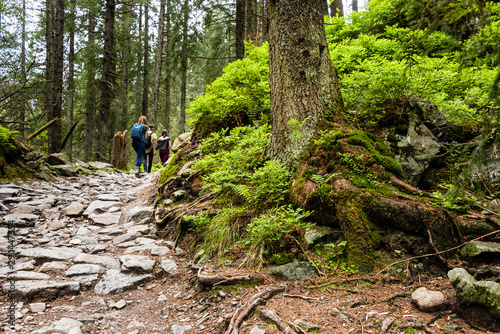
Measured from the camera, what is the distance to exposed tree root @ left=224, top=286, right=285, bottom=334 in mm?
2199

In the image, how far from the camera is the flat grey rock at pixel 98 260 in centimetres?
391

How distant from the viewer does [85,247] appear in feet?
14.8

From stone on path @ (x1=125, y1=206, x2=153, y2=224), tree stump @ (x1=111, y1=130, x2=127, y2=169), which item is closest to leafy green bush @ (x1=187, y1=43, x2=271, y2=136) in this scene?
stone on path @ (x1=125, y1=206, x2=153, y2=224)

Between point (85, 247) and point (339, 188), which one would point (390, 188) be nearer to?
point (339, 188)

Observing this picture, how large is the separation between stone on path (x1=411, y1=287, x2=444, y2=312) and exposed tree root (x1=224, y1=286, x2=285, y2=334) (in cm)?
116

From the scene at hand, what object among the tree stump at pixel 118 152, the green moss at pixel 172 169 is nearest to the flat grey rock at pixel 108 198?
the green moss at pixel 172 169

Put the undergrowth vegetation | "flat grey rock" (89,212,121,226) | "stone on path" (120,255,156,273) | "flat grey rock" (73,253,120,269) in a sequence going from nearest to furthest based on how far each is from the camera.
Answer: the undergrowth vegetation → "stone on path" (120,255,156,273) → "flat grey rock" (73,253,120,269) → "flat grey rock" (89,212,121,226)

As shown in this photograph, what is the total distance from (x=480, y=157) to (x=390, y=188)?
1715 mm

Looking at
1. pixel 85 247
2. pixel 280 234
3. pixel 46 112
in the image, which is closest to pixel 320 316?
pixel 280 234

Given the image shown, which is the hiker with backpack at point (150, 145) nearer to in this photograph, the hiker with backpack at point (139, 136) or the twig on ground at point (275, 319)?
the hiker with backpack at point (139, 136)

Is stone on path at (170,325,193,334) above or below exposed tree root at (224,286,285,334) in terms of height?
below

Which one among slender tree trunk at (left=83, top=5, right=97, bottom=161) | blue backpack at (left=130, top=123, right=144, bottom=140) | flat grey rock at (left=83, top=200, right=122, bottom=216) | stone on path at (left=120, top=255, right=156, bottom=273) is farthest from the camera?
slender tree trunk at (left=83, top=5, right=97, bottom=161)

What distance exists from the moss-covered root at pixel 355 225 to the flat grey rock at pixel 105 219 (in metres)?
4.88

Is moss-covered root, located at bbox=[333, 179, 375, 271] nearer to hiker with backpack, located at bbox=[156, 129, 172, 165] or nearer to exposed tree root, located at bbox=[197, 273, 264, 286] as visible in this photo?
exposed tree root, located at bbox=[197, 273, 264, 286]
